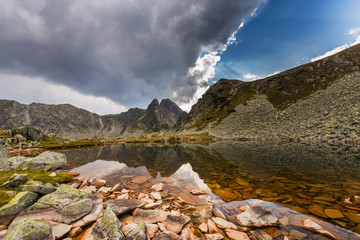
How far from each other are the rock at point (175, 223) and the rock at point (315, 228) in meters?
5.37

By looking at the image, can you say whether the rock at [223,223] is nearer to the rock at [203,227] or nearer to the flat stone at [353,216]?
the rock at [203,227]

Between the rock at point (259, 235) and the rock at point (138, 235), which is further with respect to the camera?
the rock at point (259, 235)

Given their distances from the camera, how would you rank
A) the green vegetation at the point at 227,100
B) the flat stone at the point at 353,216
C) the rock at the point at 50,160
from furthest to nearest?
1. the green vegetation at the point at 227,100
2. the rock at the point at 50,160
3. the flat stone at the point at 353,216

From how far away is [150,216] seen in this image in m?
6.98

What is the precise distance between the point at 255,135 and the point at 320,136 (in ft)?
93.8

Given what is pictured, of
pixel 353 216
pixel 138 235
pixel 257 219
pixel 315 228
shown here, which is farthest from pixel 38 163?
pixel 353 216

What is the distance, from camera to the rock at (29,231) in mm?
4098

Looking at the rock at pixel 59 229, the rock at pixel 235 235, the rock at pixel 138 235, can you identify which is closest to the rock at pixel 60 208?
the rock at pixel 59 229

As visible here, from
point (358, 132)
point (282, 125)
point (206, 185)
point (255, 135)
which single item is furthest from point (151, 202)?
point (282, 125)

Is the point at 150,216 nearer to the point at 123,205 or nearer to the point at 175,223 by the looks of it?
the point at 175,223

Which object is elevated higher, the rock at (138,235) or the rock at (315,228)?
the rock at (138,235)

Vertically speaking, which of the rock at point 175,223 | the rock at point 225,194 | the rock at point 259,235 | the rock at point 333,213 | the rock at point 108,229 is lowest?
the rock at point 225,194

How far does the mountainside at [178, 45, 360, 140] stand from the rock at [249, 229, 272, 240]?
61.3 m

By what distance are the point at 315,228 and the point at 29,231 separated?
10.8m
